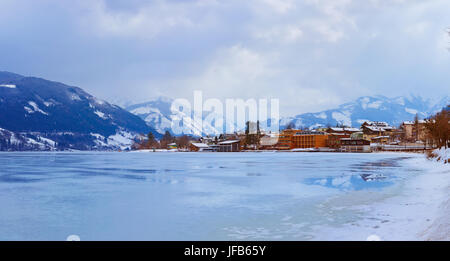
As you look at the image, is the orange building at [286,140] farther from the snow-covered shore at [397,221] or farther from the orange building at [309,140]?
the snow-covered shore at [397,221]

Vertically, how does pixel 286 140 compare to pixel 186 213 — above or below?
above

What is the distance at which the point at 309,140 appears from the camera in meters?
146

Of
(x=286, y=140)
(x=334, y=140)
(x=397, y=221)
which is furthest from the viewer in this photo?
(x=286, y=140)

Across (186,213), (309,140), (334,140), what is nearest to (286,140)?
(309,140)

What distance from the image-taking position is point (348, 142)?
444 feet

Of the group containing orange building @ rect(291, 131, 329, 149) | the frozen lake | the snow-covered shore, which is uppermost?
orange building @ rect(291, 131, 329, 149)

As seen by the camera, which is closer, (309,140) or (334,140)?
(334,140)

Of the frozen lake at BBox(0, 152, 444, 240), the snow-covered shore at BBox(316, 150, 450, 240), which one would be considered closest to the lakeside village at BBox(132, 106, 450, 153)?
the frozen lake at BBox(0, 152, 444, 240)

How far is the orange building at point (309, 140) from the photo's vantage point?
14462 centimetres

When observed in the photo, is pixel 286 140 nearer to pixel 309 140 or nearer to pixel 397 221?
pixel 309 140

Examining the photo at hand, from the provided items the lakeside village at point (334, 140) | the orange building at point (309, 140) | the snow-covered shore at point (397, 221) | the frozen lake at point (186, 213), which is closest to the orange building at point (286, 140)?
the lakeside village at point (334, 140)

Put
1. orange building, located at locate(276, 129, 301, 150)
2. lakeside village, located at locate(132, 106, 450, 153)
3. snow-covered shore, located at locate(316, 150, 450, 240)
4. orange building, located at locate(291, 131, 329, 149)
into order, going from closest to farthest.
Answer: snow-covered shore, located at locate(316, 150, 450, 240), lakeside village, located at locate(132, 106, 450, 153), orange building, located at locate(291, 131, 329, 149), orange building, located at locate(276, 129, 301, 150)

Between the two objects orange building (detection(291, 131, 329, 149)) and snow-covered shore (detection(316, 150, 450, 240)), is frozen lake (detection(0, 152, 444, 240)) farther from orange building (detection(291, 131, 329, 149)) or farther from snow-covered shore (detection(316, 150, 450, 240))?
orange building (detection(291, 131, 329, 149))

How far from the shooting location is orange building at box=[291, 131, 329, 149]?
474ft
